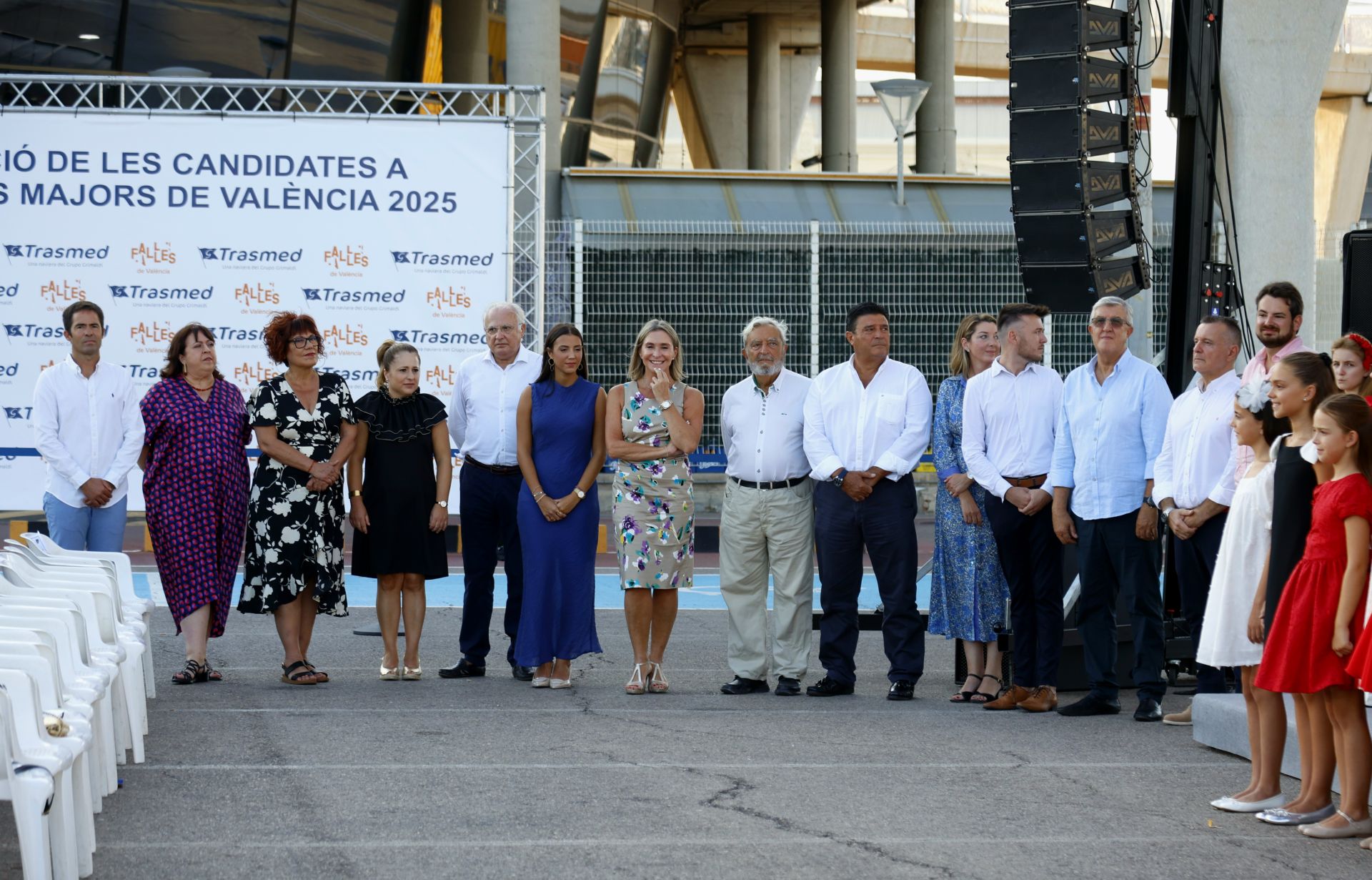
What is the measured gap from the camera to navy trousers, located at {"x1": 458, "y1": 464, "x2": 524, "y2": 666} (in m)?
9.38

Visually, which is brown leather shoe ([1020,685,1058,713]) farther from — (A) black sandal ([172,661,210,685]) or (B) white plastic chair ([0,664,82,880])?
(B) white plastic chair ([0,664,82,880])

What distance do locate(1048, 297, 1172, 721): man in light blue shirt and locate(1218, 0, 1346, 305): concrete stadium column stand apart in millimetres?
3455

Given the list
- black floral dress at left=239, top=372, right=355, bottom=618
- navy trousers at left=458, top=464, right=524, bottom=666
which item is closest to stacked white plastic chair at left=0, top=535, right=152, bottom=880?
black floral dress at left=239, top=372, right=355, bottom=618

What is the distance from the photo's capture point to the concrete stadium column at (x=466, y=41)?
2548cm

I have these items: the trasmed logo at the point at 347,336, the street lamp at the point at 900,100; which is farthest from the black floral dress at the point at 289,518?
the street lamp at the point at 900,100

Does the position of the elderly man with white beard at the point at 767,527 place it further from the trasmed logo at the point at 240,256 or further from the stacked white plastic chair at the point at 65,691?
the trasmed logo at the point at 240,256

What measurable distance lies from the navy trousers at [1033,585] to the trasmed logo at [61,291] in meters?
8.77

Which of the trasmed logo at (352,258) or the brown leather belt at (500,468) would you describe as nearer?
the brown leather belt at (500,468)

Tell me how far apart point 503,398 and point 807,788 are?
147 inches

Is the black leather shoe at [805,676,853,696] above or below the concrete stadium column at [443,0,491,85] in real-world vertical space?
below

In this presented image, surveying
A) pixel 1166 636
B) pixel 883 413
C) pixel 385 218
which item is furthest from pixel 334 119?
pixel 1166 636

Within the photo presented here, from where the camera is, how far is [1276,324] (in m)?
7.43

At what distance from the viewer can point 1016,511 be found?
8.42 m

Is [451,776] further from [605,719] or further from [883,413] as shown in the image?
[883,413]
